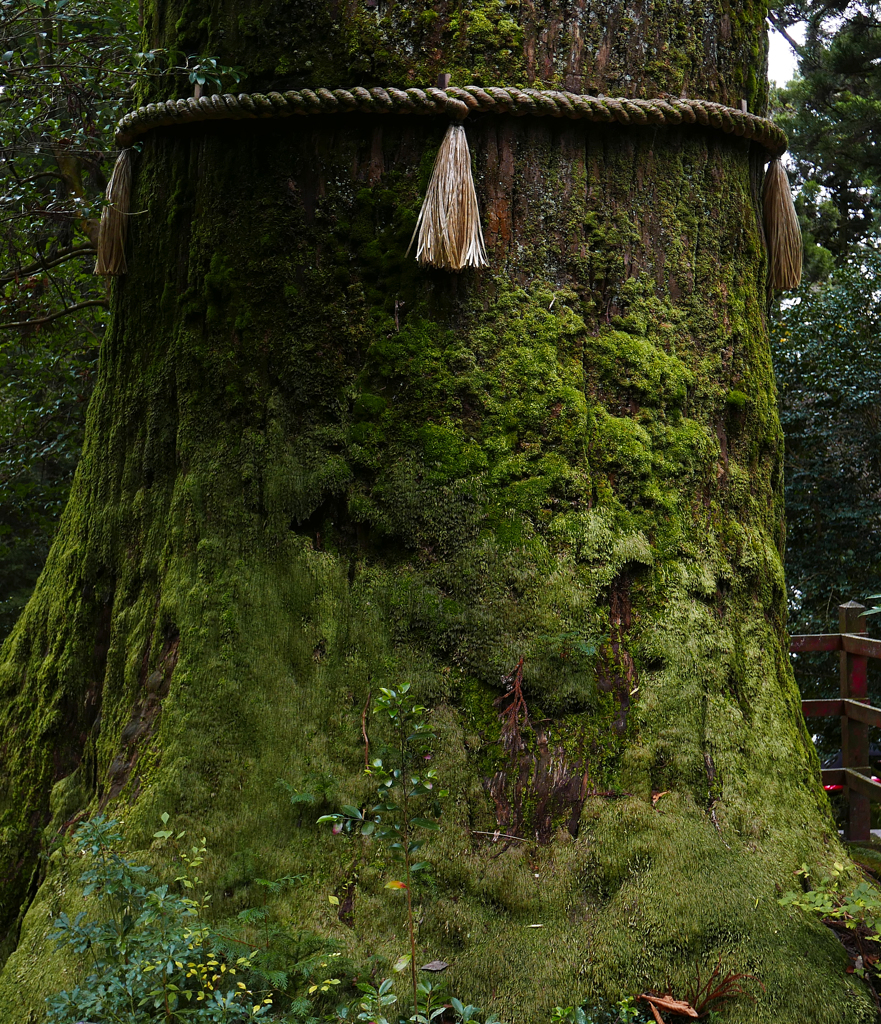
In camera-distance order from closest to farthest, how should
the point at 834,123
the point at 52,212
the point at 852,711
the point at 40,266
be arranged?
the point at 52,212 < the point at 852,711 < the point at 40,266 < the point at 834,123

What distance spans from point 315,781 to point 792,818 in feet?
3.93

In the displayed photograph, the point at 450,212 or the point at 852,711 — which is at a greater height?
the point at 450,212

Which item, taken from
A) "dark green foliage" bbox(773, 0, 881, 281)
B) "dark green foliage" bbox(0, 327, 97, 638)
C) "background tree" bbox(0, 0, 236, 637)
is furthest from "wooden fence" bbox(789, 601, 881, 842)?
"dark green foliage" bbox(773, 0, 881, 281)

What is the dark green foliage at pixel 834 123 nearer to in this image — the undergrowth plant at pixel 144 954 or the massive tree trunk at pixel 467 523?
the massive tree trunk at pixel 467 523

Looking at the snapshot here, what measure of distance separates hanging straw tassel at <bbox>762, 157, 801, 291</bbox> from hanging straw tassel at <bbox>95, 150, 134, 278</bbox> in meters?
1.95

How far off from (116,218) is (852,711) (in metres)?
4.24

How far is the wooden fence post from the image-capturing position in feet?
14.8

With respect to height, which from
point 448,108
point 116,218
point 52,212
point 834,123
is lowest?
point 116,218

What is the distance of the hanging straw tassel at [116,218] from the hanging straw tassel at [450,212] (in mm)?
1032

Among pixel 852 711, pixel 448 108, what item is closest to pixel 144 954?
pixel 448 108

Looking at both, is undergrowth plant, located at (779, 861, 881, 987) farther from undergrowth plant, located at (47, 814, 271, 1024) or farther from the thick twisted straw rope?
the thick twisted straw rope

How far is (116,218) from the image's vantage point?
A: 255cm

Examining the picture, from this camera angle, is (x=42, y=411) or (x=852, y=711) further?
(x=42, y=411)

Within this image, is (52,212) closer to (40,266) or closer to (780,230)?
(40,266)
